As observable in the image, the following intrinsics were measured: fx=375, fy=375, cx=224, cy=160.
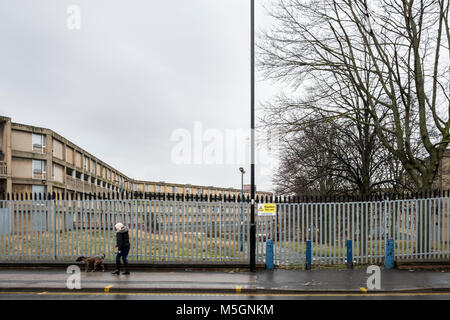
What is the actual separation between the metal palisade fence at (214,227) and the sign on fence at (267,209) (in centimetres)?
17

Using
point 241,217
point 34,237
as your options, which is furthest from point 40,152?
point 241,217

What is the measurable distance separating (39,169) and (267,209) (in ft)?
112

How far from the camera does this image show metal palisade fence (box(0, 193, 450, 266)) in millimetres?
12250

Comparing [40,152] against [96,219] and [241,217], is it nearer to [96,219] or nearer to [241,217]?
[96,219]

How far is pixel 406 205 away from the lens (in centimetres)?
1262

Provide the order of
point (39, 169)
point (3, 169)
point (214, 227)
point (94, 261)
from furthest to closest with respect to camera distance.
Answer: point (39, 169), point (3, 169), point (214, 227), point (94, 261)

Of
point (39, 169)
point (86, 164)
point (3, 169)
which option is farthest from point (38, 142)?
point (86, 164)

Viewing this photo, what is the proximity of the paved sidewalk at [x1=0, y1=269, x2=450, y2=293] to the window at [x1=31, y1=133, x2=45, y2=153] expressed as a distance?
30.6 meters

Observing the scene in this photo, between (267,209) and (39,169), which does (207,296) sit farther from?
(39,169)

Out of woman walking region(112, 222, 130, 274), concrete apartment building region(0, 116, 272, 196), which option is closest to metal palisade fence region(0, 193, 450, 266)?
woman walking region(112, 222, 130, 274)

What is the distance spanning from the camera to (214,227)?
40.4 feet

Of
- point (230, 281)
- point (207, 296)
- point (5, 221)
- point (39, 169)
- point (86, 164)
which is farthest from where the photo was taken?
point (86, 164)

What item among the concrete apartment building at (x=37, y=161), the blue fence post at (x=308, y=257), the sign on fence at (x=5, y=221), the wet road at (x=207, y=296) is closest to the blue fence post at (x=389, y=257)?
the blue fence post at (x=308, y=257)

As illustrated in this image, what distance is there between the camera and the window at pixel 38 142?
128ft
